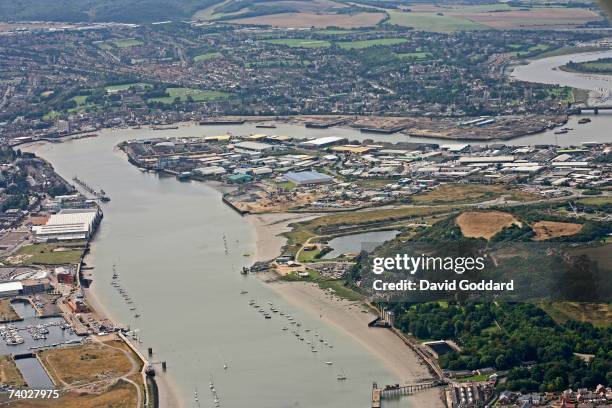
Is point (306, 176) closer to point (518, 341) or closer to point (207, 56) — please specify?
point (518, 341)

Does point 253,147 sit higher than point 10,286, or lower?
lower

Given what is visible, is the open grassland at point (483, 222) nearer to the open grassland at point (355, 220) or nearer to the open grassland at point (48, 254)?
Result: the open grassland at point (355, 220)

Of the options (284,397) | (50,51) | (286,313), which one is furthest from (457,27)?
(284,397)

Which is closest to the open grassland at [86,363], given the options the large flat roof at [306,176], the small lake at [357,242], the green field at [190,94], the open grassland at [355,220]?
the small lake at [357,242]

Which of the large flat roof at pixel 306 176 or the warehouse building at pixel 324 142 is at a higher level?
the large flat roof at pixel 306 176

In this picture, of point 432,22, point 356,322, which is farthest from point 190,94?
point 356,322

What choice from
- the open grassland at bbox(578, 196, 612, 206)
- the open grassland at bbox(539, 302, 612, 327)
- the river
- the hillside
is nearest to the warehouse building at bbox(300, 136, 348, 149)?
the river
